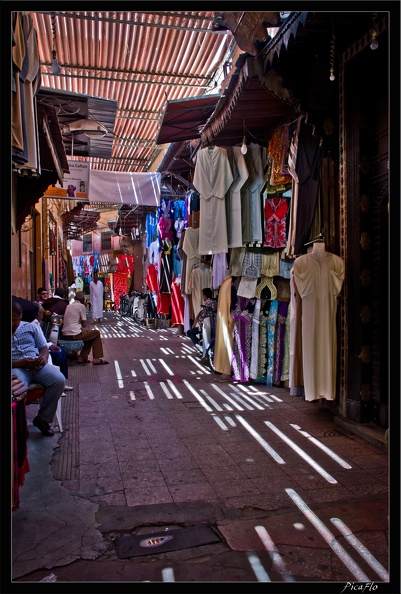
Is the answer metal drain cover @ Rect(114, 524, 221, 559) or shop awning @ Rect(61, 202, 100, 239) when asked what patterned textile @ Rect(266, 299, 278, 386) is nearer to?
metal drain cover @ Rect(114, 524, 221, 559)

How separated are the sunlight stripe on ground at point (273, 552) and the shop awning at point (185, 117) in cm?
560

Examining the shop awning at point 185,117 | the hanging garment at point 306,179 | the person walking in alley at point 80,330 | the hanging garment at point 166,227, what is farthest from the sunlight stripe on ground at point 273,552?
the hanging garment at point 166,227

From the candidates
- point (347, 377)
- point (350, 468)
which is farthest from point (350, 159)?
point (350, 468)

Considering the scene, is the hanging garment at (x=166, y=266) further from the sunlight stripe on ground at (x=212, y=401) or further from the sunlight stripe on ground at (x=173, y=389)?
the sunlight stripe on ground at (x=212, y=401)

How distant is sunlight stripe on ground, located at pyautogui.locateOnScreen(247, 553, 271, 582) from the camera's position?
2.57 metres

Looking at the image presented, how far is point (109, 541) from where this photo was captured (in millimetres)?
2971

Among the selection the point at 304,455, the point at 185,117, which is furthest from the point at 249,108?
the point at 304,455

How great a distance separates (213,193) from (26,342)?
3834 mm

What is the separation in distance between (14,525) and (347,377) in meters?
3.38

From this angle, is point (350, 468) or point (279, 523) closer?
point (279, 523)

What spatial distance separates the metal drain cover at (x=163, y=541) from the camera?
2.86 m

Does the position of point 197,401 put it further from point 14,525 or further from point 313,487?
point 14,525

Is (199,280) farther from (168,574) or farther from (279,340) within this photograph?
(168,574)

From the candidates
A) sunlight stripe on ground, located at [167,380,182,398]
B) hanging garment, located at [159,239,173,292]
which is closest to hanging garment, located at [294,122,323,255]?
sunlight stripe on ground, located at [167,380,182,398]
